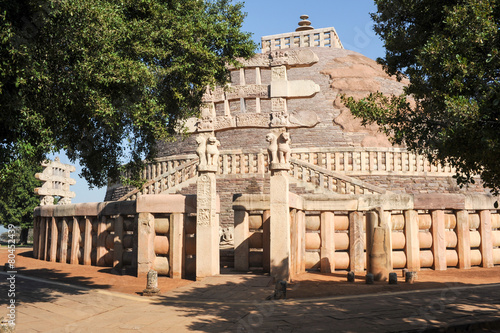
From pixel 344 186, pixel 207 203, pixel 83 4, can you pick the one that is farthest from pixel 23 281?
pixel 344 186

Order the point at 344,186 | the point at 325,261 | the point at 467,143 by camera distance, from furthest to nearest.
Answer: the point at 344,186 → the point at 325,261 → the point at 467,143

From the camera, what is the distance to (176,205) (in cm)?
1128

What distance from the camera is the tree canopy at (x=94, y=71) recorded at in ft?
21.8

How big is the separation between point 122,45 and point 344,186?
12.1m

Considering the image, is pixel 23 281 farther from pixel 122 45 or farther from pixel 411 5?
pixel 411 5

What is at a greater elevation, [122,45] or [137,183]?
[122,45]

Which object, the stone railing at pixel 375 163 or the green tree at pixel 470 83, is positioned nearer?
the green tree at pixel 470 83

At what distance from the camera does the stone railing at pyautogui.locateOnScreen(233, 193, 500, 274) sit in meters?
11.6

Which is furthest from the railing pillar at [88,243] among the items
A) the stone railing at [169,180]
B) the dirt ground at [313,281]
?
the stone railing at [169,180]

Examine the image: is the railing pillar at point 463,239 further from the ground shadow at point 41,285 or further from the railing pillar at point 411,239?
the ground shadow at point 41,285

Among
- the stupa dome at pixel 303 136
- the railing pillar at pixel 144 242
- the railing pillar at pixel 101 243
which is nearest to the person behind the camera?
the railing pillar at pixel 144 242

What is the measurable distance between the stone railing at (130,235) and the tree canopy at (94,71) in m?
1.53

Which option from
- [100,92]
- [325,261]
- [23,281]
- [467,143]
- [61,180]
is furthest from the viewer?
[61,180]

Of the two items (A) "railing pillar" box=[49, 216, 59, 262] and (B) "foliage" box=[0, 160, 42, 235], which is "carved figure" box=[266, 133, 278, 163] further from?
(B) "foliage" box=[0, 160, 42, 235]
